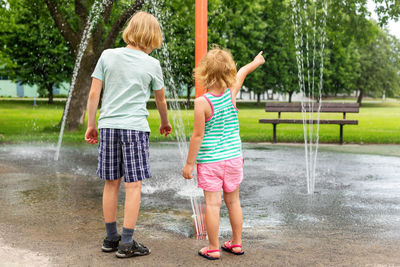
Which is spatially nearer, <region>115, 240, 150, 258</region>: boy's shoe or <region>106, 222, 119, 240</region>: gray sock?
<region>115, 240, 150, 258</region>: boy's shoe

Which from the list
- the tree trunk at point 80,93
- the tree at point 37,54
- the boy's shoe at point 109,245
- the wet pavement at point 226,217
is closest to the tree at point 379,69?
the tree at point 37,54

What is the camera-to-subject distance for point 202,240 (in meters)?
3.92

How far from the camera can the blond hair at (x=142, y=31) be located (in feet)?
11.3

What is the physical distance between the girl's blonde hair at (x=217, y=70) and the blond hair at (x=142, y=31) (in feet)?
1.30

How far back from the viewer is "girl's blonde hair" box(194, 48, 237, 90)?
341 centimetres

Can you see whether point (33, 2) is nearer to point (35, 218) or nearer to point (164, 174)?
point (164, 174)

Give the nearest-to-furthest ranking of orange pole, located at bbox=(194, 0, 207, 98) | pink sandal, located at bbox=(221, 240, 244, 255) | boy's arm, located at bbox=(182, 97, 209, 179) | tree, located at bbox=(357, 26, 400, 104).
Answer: boy's arm, located at bbox=(182, 97, 209, 179), pink sandal, located at bbox=(221, 240, 244, 255), orange pole, located at bbox=(194, 0, 207, 98), tree, located at bbox=(357, 26, 400, 104)

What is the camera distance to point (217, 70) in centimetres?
342

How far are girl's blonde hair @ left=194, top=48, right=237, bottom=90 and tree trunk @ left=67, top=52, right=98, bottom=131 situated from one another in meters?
11.2

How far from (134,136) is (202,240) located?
1027 mm

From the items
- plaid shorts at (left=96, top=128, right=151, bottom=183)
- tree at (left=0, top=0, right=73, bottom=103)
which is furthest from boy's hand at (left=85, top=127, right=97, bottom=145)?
tree at (left=0, top=0, right=73, bottom=103)

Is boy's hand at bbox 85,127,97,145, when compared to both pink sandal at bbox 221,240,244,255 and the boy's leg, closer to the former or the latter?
the boy's leg

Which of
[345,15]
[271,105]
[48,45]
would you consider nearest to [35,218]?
[271,105]

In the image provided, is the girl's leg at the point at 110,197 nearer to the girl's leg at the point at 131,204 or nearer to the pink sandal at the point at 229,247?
the girl's leg at the point at 131,204
